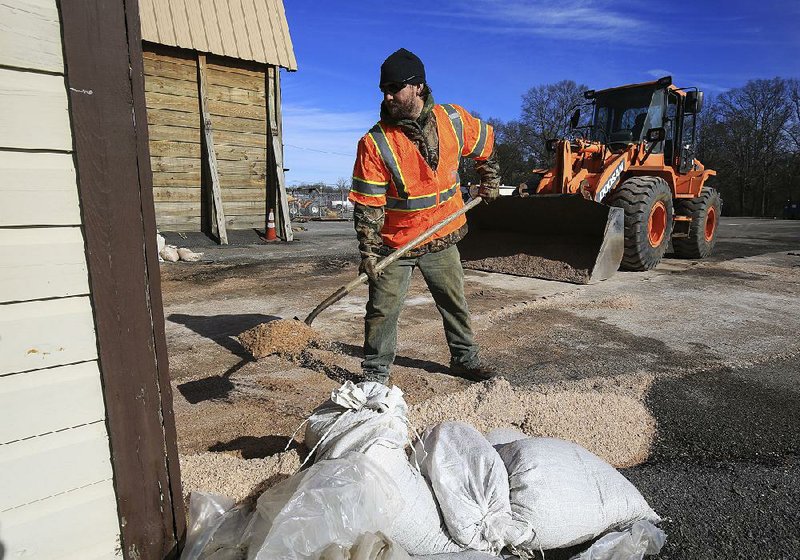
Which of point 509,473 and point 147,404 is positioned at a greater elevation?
point 147,404

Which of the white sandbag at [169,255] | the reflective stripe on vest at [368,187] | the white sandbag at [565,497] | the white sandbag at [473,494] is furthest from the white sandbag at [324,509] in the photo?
the white sandbag at [169,255]

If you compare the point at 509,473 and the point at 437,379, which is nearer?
the point at 509,473

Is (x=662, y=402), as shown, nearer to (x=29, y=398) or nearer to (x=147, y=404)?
(x=147, y=404)

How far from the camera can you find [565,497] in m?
1.71

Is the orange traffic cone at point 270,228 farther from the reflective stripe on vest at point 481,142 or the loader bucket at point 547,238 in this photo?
the reflective stripe on vest at point 481,142

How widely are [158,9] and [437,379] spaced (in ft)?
29.3

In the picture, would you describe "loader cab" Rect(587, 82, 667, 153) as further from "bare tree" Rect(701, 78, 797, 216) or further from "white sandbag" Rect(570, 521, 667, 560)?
"bare tree" Rect(701, 78, 797, 216)

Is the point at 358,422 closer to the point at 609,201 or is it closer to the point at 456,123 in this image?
the point at 456,123

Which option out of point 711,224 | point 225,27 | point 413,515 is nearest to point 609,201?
point 711,224

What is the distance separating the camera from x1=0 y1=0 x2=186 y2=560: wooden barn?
48.6 inches

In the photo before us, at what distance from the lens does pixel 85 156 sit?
1284 mm

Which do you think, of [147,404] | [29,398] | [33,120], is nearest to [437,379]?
[147,404]

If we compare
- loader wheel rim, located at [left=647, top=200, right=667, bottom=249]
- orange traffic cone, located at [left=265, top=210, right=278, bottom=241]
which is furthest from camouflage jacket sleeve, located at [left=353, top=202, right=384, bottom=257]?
orange traffic cone, located at [left=265, top=210, right=278, bottom=241]

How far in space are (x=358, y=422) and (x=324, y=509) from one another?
0.41 metres
